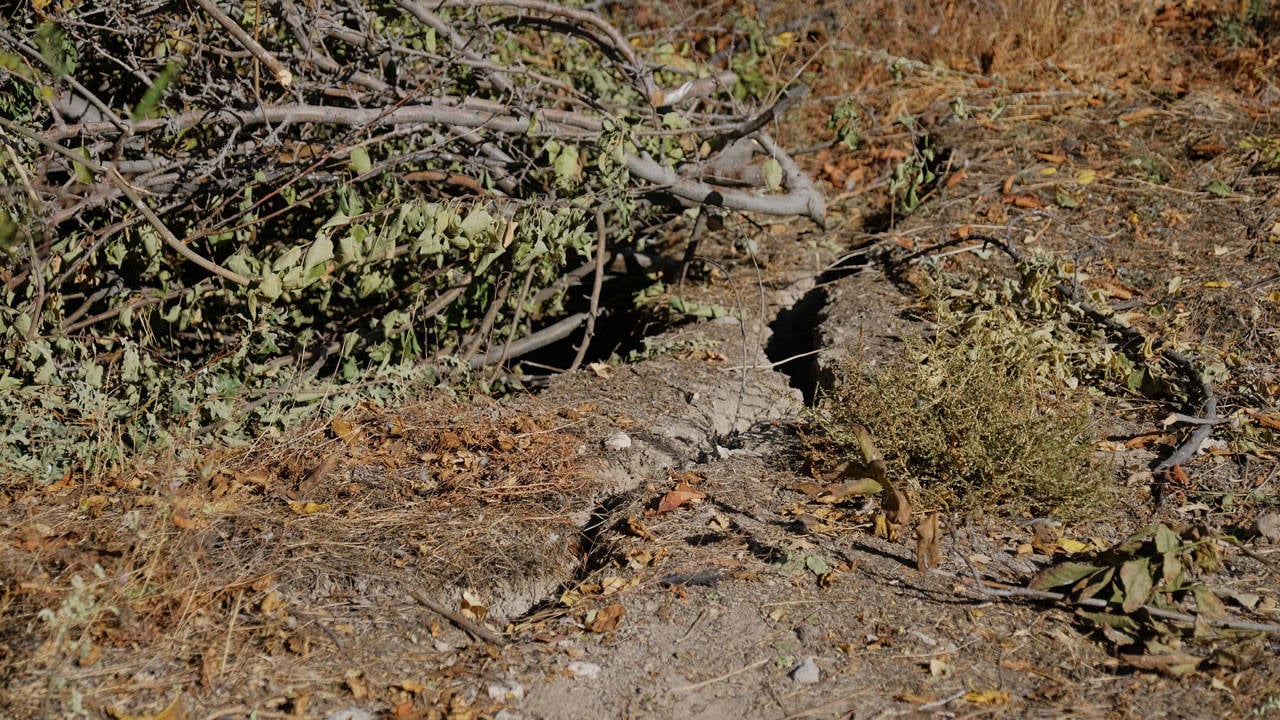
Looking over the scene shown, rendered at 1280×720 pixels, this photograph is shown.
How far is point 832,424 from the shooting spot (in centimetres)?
314

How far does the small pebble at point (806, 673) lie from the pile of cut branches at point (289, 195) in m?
1.55

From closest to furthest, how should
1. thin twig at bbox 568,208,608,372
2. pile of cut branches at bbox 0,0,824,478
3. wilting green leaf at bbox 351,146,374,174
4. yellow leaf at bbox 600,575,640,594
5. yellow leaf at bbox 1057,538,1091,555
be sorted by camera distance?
yellow leaf at bbox 600,575,640,594 < yellow leaf at bbox 1057,538,1091,555 < pile of cut branches at bbox 0,0,824,478 < wilting green leaf at bbox 351,146,374,174 < thin twig at bbox 568,208,608,372

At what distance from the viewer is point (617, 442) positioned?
10.8 feet

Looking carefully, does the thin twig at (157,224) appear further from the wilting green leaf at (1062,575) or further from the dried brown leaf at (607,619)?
the wilting green leaf at (1062,575)

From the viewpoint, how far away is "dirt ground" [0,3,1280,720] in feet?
7.49

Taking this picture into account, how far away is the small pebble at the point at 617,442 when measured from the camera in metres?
3.27

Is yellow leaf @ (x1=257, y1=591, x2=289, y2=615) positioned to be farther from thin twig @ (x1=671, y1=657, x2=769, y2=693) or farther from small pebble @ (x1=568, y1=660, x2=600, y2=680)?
thin twig @ (x1=671, y1=657, x2=769, y2=693)

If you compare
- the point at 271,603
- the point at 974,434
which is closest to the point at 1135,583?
the point at 974,434

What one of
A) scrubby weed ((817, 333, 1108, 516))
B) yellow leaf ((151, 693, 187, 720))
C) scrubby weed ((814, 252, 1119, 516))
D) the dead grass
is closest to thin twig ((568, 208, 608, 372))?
the dead grass

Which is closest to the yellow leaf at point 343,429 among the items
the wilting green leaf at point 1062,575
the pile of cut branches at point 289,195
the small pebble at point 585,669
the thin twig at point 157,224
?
the pile of cut branches at point 289,195

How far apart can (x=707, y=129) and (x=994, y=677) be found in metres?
2.17

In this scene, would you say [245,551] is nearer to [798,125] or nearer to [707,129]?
[707,129]

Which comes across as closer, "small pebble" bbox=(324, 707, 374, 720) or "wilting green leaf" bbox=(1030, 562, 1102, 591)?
"small pebble" bbox=(324, 707, 374, 720)

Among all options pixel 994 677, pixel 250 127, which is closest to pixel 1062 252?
pixel 994 677
